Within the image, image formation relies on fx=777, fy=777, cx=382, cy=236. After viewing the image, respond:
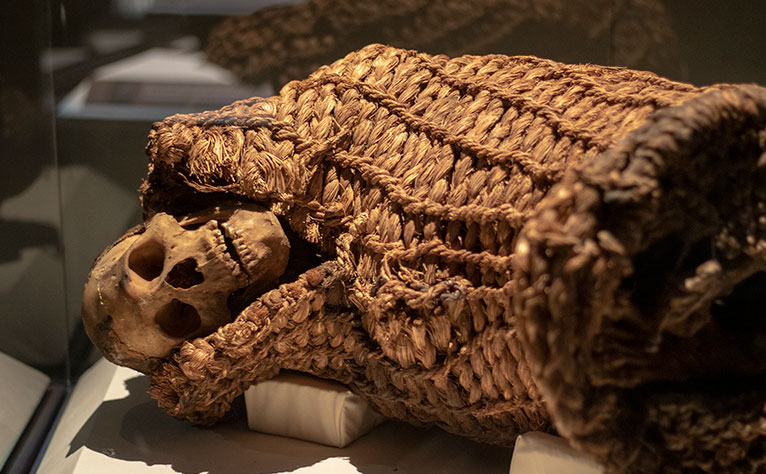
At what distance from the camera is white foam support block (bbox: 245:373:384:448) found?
1.02m

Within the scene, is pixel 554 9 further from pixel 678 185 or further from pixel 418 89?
pixel 678 185

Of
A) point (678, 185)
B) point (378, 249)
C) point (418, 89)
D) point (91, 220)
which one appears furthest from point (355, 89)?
point (91, 220)

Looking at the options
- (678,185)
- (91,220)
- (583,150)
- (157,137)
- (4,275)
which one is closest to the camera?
(678,185)

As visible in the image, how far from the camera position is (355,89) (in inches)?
38.6

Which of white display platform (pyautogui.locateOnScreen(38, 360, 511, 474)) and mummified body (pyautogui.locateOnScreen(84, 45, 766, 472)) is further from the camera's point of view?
white display platform (pyautogui.locateOnScreen(38, 360, 511, 474))

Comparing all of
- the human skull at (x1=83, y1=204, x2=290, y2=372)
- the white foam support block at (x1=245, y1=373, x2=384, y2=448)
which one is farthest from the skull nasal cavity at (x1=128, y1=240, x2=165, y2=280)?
the white foam support block at (x1=245, y1=373, x2=384, y2=448)

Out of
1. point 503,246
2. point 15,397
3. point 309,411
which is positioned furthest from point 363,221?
point 15,397

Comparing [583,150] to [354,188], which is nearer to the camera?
[583,150]

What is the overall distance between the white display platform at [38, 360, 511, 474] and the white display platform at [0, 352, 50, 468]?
6 centimetres

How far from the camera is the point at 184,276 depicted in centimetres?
98

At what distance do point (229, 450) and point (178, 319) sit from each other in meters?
0.19

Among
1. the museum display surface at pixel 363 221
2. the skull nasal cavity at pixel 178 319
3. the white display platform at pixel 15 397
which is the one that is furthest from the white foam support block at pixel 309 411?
the white display platform at pixel 15 397

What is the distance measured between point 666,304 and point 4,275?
1.00 meters

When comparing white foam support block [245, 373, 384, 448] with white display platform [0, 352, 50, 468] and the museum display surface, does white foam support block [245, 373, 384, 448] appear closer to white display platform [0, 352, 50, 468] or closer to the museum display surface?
the museum display surface
